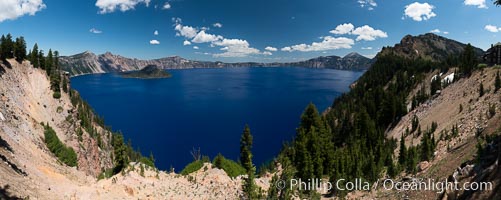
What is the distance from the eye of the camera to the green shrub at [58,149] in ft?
215

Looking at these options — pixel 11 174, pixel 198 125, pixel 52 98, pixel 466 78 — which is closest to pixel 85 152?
pixel 52 98

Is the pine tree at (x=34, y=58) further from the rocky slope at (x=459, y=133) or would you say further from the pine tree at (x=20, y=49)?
the rocky slope at (x=459, y=133)

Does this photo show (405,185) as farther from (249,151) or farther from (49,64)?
(49,64)

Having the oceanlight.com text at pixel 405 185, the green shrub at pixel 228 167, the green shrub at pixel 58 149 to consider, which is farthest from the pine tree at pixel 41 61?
the oceanlight.com text at pixel 405 185

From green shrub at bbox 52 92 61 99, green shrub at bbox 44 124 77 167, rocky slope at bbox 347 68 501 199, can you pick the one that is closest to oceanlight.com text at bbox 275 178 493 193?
rocky slope at bbox 347 68 501 199

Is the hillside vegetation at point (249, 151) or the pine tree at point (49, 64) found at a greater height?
the pine tree at point (49, 64)

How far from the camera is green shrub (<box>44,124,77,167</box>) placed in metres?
65.5

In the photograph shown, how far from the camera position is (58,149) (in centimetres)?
6738

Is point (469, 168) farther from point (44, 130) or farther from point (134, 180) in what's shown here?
point (44, 130)

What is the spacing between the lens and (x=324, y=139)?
224 feet

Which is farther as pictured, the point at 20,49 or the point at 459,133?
the point at 20,49

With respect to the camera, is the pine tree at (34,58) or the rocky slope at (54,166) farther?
the pine tree at (34,58)

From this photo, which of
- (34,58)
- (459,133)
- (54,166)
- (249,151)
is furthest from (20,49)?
(459,133)

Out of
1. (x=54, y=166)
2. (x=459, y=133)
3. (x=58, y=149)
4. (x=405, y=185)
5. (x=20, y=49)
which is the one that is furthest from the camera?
(x=20, y=49)
